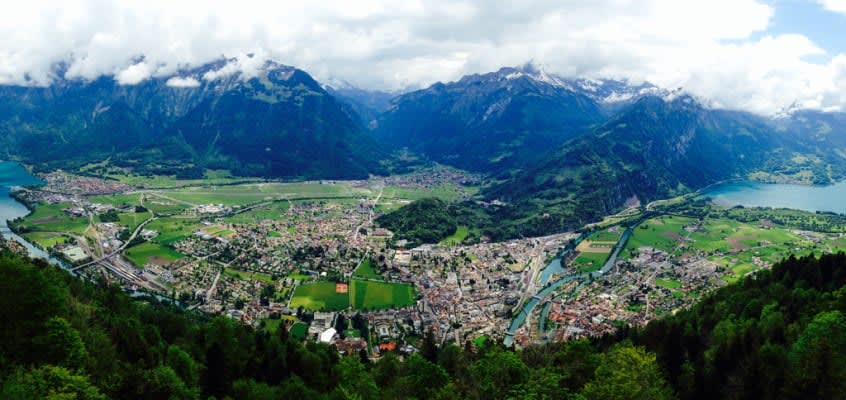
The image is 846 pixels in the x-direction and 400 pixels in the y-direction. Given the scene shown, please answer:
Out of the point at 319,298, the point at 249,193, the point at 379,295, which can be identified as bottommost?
the point at 379,295

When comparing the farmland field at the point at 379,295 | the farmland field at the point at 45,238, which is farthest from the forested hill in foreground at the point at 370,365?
the farmland field at the point at 45,238

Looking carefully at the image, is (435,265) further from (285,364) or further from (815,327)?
(815,327)

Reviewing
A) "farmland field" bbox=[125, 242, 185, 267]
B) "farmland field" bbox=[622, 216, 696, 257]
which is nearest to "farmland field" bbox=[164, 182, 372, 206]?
"farmland field" bbox=[125, 242, 185, 267]

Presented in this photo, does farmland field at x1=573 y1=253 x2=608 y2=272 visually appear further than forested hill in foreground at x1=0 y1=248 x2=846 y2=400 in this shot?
Yes

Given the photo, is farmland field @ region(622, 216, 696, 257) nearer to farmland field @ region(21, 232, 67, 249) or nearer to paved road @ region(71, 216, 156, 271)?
paved road @ region(71, 216, 156, 271)

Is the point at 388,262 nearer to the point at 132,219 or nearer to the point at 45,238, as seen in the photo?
the point at 45,238

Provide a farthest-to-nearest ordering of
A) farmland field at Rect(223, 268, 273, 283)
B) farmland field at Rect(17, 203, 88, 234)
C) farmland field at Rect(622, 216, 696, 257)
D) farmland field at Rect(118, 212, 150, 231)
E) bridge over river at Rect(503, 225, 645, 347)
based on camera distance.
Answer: farmland field at Rect(118, 212, 150, 231)
farmland field at Rect(622, 216, 696, 257)
farmland field at Rect(17, 203, 88, 234)
farmland field at Rect(223, 268, 273, 283)
bridge over river at Rect(503, 225, 645, 347)

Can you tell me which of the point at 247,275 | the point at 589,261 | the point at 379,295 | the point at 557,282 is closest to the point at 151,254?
the point at 247,275
